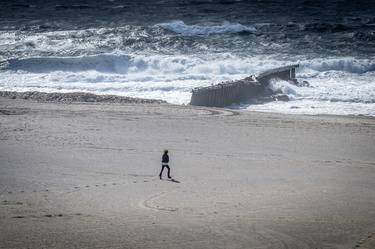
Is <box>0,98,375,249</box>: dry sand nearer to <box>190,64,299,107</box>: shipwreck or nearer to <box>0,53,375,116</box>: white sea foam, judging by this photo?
<box>190,64,299,107</box>: shipwreck

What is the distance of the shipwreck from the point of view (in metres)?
23.8

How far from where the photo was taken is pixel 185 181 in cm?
1235

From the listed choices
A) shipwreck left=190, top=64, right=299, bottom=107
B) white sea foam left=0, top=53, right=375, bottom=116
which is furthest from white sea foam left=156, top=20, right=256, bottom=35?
shipwreck left=190, top=64, right=299, bottom=107

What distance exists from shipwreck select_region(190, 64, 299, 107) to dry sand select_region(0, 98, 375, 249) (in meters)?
3.34

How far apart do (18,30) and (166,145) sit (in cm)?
3705

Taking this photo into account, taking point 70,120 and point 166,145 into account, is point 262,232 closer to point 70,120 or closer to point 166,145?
point 166,145

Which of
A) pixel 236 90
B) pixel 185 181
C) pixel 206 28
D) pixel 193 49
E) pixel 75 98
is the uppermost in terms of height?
pixel 206 28

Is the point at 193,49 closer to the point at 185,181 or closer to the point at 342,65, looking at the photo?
the point at 342,65

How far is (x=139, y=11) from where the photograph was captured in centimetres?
5584

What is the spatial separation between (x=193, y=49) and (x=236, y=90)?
14224 millimetres

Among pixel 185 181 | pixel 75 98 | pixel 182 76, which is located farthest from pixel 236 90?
pixel 185 181

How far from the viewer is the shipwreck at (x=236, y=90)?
78.2 ft

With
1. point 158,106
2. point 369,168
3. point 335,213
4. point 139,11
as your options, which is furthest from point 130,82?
point 139,11

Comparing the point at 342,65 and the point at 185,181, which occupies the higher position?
the point at 342,65
